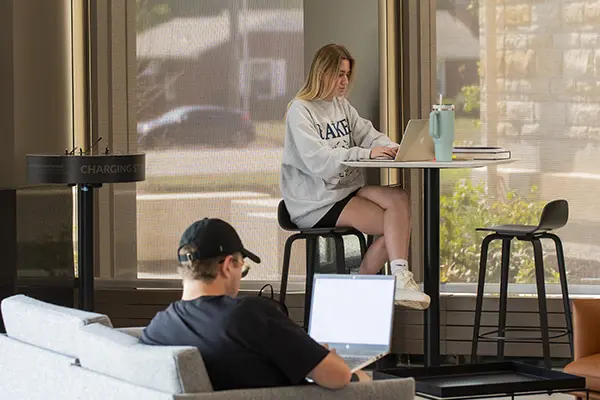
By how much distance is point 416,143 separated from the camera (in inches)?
206

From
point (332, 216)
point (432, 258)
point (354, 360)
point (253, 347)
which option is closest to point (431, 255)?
point (432, 258)

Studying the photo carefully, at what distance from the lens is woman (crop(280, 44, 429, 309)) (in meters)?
5.57

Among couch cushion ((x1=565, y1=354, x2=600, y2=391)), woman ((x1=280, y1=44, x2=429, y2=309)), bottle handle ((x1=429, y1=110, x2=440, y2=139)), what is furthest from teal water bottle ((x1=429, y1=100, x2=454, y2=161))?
couch cushion ((x1=565, y1=354, x2=600, y2=391))

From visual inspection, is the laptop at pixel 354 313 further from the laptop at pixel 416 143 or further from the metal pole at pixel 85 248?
the metal pole at pixel 85 248

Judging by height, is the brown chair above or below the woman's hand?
below

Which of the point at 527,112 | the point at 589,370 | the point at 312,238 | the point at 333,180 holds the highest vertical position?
the point at 527,112

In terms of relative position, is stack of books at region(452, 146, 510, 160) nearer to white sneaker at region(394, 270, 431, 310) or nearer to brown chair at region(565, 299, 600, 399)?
white sneaker at region(394, 270, 431, 310)

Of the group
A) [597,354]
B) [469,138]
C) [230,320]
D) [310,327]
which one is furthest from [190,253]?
[469,138]

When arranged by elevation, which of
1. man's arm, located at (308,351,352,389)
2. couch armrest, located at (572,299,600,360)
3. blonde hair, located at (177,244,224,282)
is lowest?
couch armrest, located at (572,299,600,360)

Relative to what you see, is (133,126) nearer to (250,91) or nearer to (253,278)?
(250,91)

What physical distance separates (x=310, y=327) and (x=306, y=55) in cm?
312

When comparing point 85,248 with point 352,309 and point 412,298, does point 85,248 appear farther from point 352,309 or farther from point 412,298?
point 352,309

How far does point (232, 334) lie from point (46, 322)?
0.73 m

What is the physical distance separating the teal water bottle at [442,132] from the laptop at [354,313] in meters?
1.18
